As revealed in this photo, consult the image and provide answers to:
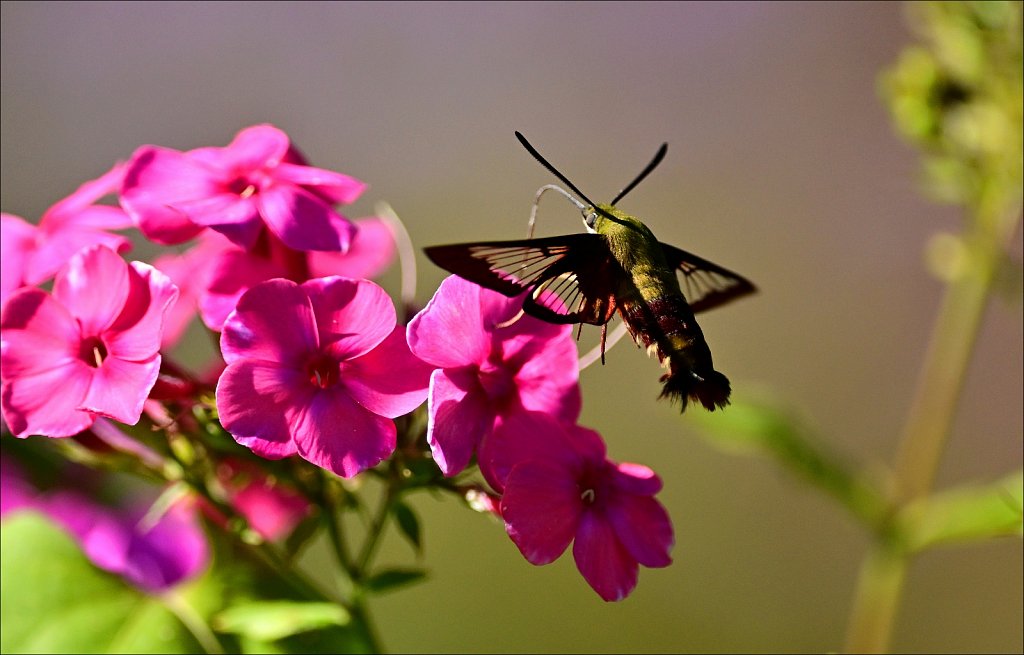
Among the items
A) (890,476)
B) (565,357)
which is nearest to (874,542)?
(890,476)

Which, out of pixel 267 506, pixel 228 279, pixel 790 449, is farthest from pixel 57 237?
pixel 790 449

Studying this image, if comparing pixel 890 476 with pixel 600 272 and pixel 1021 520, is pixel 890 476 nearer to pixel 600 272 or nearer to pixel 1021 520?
pixel 1021 520

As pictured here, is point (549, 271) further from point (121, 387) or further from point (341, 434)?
point (121, 387)

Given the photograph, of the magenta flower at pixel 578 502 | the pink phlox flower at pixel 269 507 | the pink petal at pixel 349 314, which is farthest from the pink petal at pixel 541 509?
the pink phlox flower at pixel 269 507

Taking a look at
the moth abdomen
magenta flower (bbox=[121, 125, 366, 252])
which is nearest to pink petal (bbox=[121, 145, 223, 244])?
magenta flower (bbox=[121, 125, 366, 252])

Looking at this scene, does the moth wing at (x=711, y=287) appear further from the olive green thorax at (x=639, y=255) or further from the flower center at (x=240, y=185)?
the flower center at (x=240, y=185)

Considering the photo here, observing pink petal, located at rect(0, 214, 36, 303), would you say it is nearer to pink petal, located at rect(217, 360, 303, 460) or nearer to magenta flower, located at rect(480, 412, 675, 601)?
pink petal, located at rect(217, 360, 303, 460)
